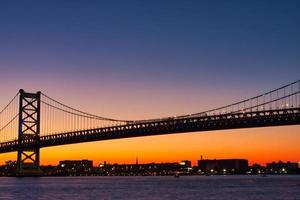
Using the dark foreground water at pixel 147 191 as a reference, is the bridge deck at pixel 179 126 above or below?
above

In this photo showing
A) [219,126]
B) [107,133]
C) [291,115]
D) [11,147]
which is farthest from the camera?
[11,147]

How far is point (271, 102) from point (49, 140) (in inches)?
1040

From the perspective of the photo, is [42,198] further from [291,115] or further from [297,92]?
[297,92]

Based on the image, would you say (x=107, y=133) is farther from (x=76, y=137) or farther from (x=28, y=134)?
(x=28, y=134)

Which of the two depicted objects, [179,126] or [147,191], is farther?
[179,126]

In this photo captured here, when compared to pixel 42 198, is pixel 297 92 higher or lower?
higher

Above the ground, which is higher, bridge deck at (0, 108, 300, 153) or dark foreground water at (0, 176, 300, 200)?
bridge deck at (0, 108, 300, 153)

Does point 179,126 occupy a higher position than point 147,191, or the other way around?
point 179,126

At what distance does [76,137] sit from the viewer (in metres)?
72.2

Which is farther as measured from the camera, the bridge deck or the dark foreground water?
the bridge deck

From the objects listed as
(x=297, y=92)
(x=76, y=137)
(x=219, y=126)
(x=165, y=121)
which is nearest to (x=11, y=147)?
(x=76, y=137)

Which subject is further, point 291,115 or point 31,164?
point 31,164

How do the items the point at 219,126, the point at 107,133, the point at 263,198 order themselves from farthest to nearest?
the point at 107,133 < the point at 219,126 < the point at 263,198

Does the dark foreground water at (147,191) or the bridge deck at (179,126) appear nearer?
the dark foreground water at (147,191)
